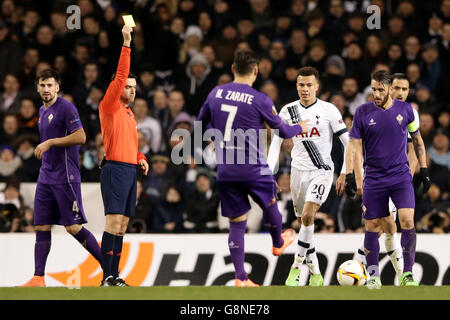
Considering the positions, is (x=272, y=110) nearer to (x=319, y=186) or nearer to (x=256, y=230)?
(x=319, y=186)

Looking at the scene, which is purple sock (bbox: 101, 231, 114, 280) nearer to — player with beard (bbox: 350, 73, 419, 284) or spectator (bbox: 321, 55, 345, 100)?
player with beard (bbox: 350, 73, 419, 284)

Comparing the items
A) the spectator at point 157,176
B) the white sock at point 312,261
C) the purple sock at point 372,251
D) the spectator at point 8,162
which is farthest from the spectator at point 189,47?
the purple sock at point 372,251

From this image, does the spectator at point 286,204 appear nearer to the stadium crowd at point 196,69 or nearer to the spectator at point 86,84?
the stadium crowd at point 196,69

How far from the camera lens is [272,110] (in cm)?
930

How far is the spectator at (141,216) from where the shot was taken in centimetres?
1402

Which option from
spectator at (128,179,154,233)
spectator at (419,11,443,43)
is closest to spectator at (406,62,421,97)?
spectator at (419,11,443,43)

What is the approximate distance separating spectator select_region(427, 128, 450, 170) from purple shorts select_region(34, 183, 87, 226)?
22.3ft

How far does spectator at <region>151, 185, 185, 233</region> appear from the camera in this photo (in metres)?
14.0

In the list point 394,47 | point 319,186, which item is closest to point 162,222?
point 319,186

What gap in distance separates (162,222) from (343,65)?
4.72 meters

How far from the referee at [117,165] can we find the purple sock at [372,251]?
2.71m

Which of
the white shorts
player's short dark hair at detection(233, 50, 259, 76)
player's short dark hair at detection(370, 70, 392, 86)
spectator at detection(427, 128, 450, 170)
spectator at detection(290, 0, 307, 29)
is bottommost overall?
the white shorts

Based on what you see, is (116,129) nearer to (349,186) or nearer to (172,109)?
(349,186)

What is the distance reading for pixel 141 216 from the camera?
14.1 metres
